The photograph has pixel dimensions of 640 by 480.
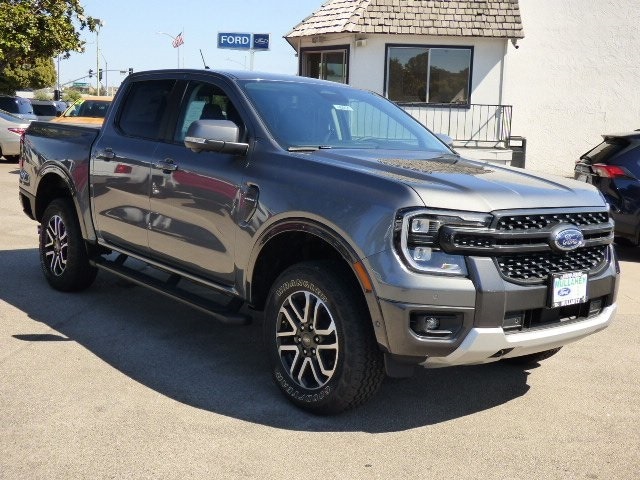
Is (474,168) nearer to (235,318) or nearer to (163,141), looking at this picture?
(235,318)

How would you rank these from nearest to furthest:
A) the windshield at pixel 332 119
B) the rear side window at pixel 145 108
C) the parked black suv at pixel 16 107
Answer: the windshield at pixel 332 119
the rear side window at pixel 145 108
the parked black suv at pixel 16 107

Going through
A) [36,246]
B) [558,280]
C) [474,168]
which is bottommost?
[36,246]

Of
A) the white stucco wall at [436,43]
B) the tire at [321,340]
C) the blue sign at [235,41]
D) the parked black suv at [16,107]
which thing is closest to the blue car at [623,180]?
the tire at [321,340]

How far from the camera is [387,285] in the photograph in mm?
3678

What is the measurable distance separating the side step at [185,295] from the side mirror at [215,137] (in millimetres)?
913

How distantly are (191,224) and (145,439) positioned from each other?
1.53 m

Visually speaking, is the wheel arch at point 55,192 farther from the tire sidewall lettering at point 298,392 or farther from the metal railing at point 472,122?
the metal railing at point 472,122

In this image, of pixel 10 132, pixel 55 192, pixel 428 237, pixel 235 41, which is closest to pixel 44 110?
pixel 10 132

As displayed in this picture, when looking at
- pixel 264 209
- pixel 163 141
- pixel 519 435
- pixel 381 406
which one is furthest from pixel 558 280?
pixel 163 141

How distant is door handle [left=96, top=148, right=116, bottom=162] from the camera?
19.0 feet

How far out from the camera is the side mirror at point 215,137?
178 inches

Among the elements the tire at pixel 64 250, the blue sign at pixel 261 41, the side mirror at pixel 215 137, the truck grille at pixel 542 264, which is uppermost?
the blue sign at pixel 261 41

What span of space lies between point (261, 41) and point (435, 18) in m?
4.85

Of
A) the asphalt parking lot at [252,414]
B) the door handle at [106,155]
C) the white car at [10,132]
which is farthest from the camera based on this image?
the white car at [10,132]
